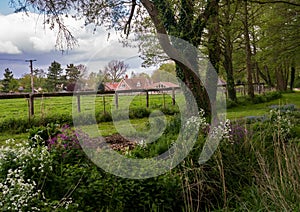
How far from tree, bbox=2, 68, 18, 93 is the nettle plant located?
6283 mm

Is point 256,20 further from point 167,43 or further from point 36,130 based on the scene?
point 36,130

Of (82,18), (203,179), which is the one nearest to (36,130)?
(203,179)

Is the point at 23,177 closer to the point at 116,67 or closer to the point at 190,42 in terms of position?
the point at 116,67

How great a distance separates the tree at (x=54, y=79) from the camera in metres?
8.52

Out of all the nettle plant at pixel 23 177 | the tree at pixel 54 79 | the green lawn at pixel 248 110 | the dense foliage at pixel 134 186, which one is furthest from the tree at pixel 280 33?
the nettle plant at pixel 23 177

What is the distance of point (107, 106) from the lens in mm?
8531

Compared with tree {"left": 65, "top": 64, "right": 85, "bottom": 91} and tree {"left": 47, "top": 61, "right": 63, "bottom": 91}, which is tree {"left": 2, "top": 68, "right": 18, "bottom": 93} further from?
tree {"left": 65, "top": 64, "right": 85, "bottom": 91}

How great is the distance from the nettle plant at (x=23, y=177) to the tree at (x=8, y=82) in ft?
20.6

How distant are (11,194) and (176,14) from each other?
4323 millimetres

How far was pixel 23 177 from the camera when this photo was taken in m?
2.43

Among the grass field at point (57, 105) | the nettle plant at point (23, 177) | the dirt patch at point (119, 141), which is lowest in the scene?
the dirt patch at point (119, 141)

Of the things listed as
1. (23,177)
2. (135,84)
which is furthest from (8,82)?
(23,177)

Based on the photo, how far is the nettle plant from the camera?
2047 mm

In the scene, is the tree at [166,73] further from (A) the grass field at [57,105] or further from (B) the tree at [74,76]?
(B) the tree at [74,76]
